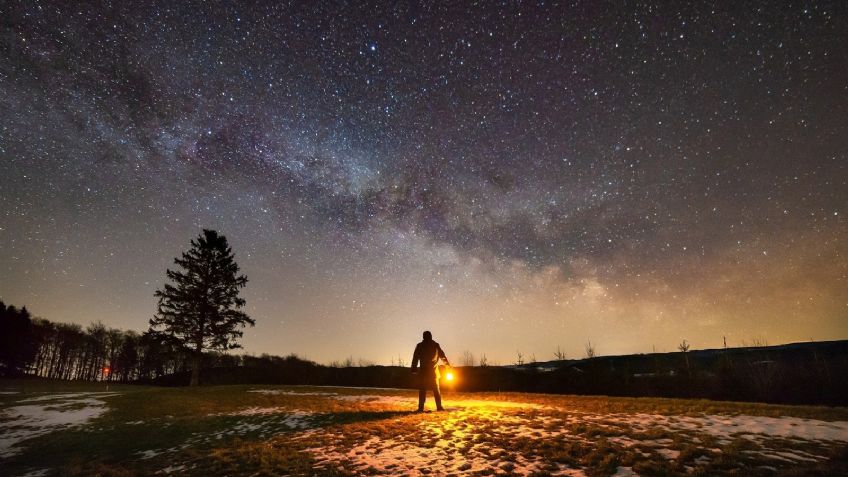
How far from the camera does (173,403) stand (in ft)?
65.2

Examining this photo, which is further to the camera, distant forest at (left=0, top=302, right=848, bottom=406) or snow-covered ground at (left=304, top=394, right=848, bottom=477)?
distant forest at (left=0, top=302, right=848, bottom=406)

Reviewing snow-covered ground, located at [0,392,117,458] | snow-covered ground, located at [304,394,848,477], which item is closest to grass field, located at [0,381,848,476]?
snow-covered ground, located at [304,394,848,477]

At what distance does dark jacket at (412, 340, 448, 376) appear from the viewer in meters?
13.8

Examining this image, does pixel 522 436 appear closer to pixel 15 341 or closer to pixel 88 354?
pixel 15 341

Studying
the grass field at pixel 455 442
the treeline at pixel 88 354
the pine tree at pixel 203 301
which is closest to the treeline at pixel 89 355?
the treeline at pixel 88 354

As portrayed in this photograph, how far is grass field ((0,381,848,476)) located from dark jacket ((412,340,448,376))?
172 cm

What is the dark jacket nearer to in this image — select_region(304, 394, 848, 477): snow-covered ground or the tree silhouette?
select_region(304, 394, 848, 477): snow-covered ground

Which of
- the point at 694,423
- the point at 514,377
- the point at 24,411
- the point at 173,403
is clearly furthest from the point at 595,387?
the point at 24,411

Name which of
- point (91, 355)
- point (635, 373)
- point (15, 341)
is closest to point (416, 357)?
point (635, 373)

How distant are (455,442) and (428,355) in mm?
5331

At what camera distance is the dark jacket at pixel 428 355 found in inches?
544

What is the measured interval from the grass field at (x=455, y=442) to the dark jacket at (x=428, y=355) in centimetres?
172

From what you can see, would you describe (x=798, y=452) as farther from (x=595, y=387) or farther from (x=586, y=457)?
(x=595, y=387)

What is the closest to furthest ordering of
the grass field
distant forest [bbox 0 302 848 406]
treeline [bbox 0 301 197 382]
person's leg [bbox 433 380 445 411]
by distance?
the grass field → person's leg [bbox 433 380 445 411] → distant forest [bbox 0 302 848 406] → treeline [bbox 0 301 197 382]
